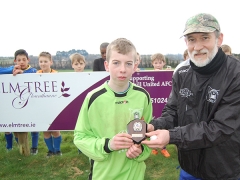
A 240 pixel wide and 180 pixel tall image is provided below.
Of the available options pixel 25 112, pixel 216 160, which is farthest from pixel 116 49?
pixel 25 112

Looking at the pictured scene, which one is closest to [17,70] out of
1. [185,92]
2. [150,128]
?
[150,128]

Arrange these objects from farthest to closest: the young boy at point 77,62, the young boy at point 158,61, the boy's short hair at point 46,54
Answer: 1. the young boy at point 158,61
2. the young boy at point 77,62
3. the boy's short hair at point 46,54

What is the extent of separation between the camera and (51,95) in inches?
218

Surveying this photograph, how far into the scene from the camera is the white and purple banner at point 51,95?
549 centimetres

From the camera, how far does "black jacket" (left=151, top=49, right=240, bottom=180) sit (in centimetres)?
207

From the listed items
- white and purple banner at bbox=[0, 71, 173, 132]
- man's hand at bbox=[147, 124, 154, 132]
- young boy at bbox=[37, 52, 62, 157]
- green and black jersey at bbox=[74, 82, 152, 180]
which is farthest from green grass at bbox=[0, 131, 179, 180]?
man's hand at bbox=[147, 124, 154, 132]

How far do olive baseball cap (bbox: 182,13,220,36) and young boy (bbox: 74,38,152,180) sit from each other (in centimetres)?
54

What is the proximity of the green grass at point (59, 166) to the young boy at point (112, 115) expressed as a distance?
272 cm

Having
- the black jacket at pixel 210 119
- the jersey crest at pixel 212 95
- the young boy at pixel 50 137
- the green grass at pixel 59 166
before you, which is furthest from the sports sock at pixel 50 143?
the jersey crest at pixel 212 95

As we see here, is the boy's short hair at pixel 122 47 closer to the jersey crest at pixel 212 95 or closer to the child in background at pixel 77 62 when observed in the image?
the jersey crest at pixel 212 95

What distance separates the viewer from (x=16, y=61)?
601 cm

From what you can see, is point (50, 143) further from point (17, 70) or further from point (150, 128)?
point (150, 128)

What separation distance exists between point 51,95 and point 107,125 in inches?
136

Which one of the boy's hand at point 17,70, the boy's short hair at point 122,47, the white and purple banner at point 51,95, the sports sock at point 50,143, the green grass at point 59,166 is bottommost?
the green grass at point 59,166
